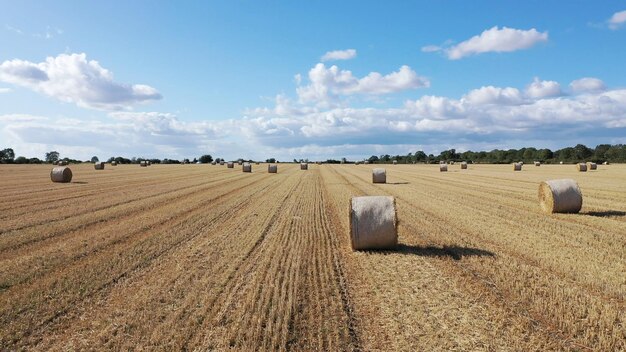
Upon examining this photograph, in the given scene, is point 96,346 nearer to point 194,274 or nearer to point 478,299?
point 194,274

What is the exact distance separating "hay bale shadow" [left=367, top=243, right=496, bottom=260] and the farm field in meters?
0.03

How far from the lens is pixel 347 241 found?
11.4 metres

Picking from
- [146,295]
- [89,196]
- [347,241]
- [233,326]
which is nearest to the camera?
[233,326]

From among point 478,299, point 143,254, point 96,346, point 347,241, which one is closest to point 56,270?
point 143,254

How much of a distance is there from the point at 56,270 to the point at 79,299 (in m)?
2.09

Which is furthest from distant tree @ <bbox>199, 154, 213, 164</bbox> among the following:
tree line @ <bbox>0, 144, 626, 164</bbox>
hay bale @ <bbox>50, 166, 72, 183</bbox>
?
hay bale @ <bbox>50, 166, 72, 183</bbox>

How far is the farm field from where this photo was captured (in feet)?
19.2

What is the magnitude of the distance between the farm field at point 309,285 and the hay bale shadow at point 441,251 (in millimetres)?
25

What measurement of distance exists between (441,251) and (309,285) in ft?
12.4

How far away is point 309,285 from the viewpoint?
25.7ft

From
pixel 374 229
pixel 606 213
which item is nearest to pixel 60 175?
pixel 374 229

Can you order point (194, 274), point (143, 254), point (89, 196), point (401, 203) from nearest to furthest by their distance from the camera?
point (194, 274) < point (143, 254) < point (401, 203) < point (89, 196)

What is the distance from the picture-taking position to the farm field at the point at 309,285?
19.2 feet

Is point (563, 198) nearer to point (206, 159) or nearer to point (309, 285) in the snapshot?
point (309, 285)
